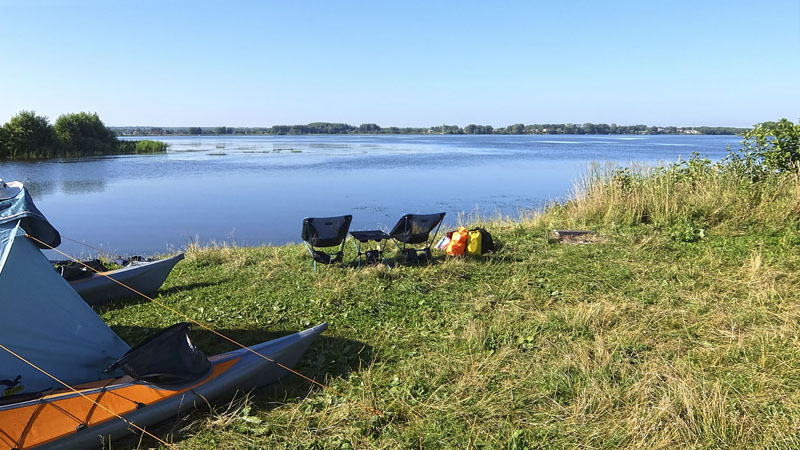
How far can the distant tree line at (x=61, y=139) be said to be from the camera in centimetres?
3534

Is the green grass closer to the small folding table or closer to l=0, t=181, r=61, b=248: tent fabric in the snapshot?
the small folding table

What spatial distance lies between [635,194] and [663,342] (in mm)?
5831

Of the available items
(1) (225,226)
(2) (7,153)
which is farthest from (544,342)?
(2) (7,153)

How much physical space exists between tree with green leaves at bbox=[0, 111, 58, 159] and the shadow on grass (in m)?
40.3

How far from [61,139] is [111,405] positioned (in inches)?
1782

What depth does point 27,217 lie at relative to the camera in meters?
4.04

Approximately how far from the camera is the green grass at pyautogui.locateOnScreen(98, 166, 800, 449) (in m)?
3.17

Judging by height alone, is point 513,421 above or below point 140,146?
below

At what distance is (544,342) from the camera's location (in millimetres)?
4281

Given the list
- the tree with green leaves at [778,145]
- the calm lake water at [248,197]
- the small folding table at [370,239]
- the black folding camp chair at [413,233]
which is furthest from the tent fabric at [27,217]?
the tree with green leaves at [778,145]

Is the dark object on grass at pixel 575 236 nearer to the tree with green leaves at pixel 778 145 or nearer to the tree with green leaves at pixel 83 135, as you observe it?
the tree with green leaves at pixel 778 145

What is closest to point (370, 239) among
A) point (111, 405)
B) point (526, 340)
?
point (526, 340)

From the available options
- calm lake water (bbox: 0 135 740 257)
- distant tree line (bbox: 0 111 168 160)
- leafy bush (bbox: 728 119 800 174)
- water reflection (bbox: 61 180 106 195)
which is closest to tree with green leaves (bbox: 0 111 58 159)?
distant tree line (bbox: 0 111 168 160)

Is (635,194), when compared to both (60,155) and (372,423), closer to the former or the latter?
(372,423)
